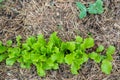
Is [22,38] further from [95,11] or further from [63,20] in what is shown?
[95,11]

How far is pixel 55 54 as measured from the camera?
7.80 feet

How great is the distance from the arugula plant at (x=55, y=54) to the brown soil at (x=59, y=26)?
0.27ft

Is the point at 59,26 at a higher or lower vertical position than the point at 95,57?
higher

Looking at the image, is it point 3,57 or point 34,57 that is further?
point 3,57

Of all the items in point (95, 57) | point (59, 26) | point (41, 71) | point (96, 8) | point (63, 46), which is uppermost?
point (96, 8)

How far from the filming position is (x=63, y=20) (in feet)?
8.29

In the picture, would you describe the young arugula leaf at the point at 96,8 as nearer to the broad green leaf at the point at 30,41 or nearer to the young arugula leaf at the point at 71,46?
the young arugula leaf at the point at 71,46

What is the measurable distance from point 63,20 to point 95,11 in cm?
31

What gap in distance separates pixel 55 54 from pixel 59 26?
0.29 meters

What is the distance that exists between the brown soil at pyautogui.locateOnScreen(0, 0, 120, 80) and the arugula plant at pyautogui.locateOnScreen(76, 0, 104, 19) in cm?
5

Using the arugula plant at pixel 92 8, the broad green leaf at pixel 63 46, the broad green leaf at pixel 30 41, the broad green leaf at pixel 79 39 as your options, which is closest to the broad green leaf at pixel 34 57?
the broad green leaf at pixel 30 41

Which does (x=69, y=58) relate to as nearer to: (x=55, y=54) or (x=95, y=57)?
(x=55, y=54)

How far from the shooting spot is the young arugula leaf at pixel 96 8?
242 centimetres

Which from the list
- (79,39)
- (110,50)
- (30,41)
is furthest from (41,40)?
(110,50)
